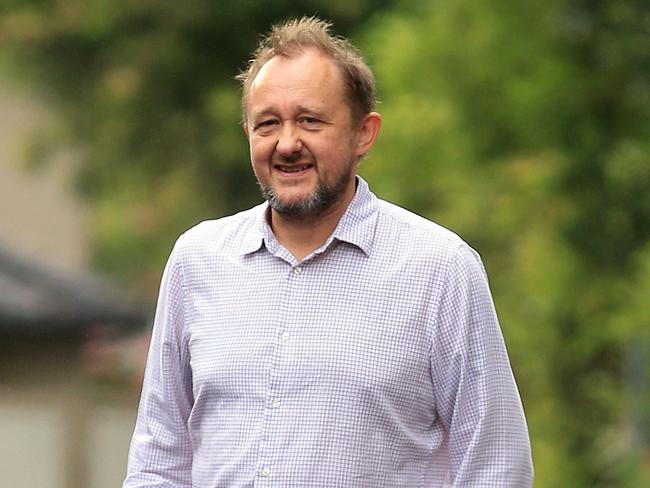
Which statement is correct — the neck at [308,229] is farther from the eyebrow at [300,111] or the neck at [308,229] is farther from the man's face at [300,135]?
the eyebrow at [300,111]

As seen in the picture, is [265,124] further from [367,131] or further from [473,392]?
[473,392]

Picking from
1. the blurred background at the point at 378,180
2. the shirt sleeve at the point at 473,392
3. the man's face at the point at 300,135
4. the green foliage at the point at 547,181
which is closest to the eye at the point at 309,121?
the man's face at the point at 300,135

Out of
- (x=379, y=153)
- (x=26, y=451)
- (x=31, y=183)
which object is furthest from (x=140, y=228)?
(x=379, y=153)

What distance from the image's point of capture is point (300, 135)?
2.59m

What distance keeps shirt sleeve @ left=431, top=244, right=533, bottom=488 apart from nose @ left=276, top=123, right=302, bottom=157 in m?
0.31

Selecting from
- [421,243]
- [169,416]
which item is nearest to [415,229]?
[421,243]

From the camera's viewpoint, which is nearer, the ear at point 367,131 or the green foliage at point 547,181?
the ear at point 367,131

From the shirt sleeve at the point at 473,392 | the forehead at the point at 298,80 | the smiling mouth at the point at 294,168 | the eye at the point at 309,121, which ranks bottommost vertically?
the shirt sleeve at the point at 473,392

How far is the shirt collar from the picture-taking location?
8.66ft

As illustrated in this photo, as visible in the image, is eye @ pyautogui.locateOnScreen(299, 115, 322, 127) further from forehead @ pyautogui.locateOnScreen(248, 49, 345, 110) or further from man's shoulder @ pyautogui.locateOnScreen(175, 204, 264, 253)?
man's shoulder @ pyautogui.locateOnScreen(175, 204, 264, 253)

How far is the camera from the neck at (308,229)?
2.67 metres

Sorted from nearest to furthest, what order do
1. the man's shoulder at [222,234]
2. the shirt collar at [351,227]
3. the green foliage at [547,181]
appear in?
the shirt collar at [351,227] → the man's shoulder at [222,234] → the green foliage at [547,181]

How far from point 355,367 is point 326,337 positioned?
71 mm

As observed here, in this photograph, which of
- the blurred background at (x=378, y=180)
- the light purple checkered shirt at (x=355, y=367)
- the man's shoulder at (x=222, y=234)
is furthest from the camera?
the blurred background at (x=378, y=180)
